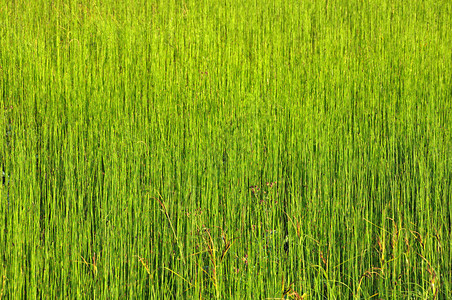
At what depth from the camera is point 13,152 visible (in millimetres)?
2713

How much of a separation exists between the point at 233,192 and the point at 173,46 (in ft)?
8.32

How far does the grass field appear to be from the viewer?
2.04m

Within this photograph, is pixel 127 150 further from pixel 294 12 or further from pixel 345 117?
pixel 294 12

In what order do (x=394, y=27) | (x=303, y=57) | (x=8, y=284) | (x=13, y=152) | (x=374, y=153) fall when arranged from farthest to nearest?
1. (x=394, y=27)
2. (x=303, y=57)
3. (x=374, y=153)
4. (x=13, y=152)
5. (x=8, y=284)

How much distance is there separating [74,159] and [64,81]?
1.13m

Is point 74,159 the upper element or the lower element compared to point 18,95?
lower

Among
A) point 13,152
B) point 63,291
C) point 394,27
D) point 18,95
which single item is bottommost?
point 63,291

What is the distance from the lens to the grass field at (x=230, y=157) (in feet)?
6.68

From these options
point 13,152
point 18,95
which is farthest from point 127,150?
point 18,95

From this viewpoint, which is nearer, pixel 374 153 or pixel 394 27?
pixel 374 153

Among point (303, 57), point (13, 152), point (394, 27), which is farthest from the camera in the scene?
point (394, 27)

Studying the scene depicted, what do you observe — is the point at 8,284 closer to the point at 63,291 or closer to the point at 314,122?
the point at 63,291

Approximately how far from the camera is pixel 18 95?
12.6 feet

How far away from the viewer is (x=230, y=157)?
264 cm
